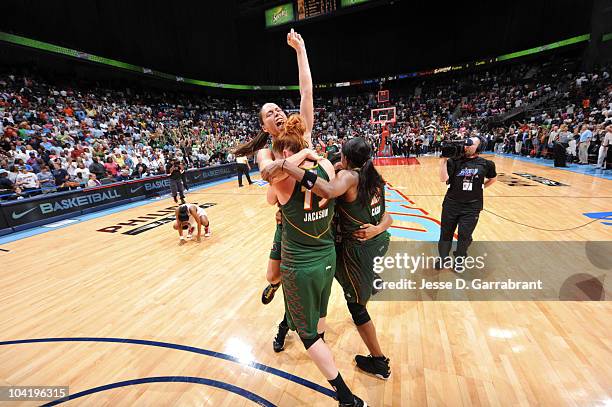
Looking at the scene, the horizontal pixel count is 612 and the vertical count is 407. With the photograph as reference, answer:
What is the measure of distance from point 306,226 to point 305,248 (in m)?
0.13

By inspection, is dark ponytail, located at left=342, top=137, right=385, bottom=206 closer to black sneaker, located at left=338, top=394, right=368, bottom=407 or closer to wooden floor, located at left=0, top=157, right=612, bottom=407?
black sneaker, located at left=338, top=394, right=368, bottom=407

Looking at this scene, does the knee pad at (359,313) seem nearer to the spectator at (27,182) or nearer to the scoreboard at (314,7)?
the spectator at (27,182)

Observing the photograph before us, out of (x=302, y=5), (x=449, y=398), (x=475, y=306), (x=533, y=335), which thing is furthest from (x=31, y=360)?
(x=302, y=5)

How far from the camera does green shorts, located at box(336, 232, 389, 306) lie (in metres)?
2.01

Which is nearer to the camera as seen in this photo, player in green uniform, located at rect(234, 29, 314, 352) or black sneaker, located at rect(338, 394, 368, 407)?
player in green uniform, located at rect(234, 29, 314, 352)

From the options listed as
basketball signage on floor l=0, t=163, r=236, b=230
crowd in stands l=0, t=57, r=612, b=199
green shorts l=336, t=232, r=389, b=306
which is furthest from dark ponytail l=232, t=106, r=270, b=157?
basketball signage on floor l=0, t=163, r=236, b=230

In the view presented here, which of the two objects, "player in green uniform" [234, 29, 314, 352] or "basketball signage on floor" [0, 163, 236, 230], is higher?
"player in green uniform" [234, 29, 314, 352]

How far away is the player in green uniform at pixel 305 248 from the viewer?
1.55 meters

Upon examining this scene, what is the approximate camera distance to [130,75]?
19.2 m

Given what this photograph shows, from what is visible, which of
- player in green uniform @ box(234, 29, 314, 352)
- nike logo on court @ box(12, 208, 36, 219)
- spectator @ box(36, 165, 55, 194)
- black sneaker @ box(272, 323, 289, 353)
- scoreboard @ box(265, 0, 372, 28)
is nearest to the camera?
player in green uniform @ box(234, 29, 314, 352)

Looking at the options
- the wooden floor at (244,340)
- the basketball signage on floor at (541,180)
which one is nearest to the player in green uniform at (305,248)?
the wooden floor at (244,340)

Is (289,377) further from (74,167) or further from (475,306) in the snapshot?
(74,167)

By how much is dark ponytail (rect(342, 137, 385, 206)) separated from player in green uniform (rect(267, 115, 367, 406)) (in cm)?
36

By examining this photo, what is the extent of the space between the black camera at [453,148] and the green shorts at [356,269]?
168 cm
